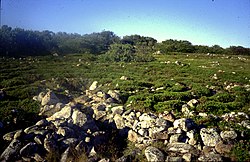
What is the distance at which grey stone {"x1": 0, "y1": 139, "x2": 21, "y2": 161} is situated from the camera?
13734 millimetres

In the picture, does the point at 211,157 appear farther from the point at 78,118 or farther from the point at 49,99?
the point at 49,99

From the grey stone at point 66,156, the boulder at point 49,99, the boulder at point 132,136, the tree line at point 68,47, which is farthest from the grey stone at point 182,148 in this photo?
the tree line at point 68,47

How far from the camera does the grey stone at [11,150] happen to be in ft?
45.1

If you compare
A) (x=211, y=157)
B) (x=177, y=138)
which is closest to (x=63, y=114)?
(x=177, y=138)

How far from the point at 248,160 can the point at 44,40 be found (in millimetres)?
70484

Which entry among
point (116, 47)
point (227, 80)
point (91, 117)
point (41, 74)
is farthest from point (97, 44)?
Result: point (91, 117)

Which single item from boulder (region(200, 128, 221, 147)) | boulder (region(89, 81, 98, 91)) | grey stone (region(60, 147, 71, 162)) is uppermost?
boulder (region(89, 81, 98, 91))

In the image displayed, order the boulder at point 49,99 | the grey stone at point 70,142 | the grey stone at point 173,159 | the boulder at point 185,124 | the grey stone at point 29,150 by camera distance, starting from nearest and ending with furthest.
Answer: the grey stone at point 173,159
the grey stone at point 29,150
the grey stone at point 70,142
the boulder at point 185,124
the boulder at point 49,99

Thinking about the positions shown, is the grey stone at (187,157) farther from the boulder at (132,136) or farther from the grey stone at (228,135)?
the boulder at (132,136)

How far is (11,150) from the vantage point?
45.9 ft

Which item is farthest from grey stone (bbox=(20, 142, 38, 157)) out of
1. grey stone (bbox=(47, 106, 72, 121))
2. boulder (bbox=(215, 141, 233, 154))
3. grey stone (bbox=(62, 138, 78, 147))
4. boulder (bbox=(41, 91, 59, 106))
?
boulder (bbox=(215, 141, 233, 154))

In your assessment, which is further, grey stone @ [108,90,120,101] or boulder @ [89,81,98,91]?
boulder @ [89,81,98,91]

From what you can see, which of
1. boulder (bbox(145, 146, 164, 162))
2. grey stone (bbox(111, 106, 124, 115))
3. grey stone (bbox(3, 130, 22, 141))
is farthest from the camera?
grey stone (bbox(111, 106, 124, 115))

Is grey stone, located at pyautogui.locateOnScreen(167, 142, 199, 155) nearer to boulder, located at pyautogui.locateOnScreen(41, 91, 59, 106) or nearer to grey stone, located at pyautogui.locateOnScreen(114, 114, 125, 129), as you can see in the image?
grey stone, located at pyautogui.locateOnScreen(114, 114, 125, 129)
